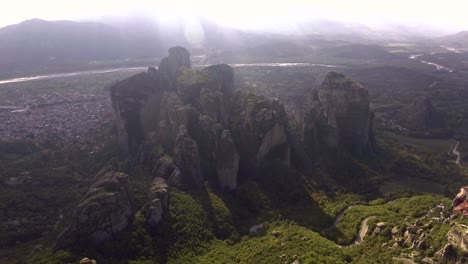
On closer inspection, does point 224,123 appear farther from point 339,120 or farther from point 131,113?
point 339,120

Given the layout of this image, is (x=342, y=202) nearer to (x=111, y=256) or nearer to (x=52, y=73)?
(x=111, y=256)

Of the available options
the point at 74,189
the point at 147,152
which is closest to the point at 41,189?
the point at 74,189

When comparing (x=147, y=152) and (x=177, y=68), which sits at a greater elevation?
(x=177, y=68)

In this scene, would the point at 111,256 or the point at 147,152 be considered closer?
the point at 111,256

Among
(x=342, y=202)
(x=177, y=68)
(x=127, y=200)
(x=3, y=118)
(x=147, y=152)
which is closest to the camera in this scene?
(x=127, y=200)

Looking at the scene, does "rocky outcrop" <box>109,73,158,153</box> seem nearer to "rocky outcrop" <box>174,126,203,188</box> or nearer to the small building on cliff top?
"rocky outcrop" <box>174,126,203,188</box>

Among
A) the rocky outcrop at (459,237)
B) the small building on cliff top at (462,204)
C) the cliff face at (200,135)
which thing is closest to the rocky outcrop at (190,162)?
the cliff face at (200,135)

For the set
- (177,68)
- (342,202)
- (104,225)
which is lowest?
(342,202)
